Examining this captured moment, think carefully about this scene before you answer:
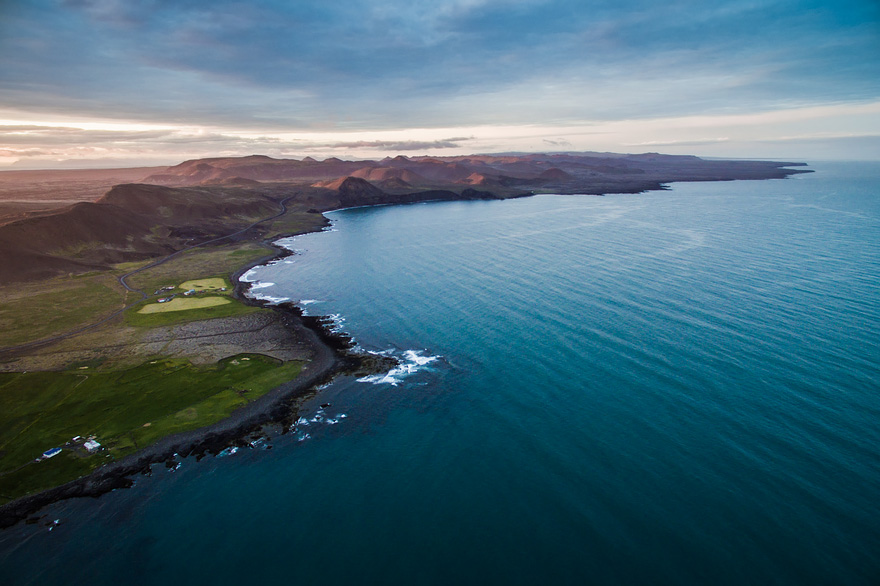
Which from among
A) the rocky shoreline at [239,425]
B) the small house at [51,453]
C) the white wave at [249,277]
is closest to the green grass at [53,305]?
the white wave at [249,277]

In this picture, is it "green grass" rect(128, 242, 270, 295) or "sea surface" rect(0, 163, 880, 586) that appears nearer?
"sea surface" rect(0, 163, 880, 586)

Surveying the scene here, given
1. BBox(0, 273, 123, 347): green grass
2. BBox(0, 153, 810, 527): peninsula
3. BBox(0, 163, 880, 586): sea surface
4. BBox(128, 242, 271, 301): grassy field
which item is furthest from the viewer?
BBox(128, 242, 271, 301): grassy field

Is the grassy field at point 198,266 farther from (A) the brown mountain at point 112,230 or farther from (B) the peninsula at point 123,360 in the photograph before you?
(A) the brown mountain at point 112,230

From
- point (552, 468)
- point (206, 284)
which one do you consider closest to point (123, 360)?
point (206, 284)

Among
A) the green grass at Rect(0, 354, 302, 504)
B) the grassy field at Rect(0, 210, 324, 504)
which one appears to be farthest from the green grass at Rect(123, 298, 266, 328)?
the green grass at Rect(0, 354, 302, 504)

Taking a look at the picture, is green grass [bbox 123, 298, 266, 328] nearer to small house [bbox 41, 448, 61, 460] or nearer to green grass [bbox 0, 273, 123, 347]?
green grass [bbox 0, 273, 123, 347]
